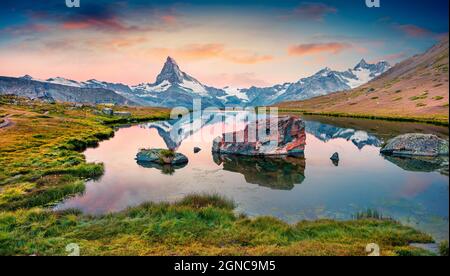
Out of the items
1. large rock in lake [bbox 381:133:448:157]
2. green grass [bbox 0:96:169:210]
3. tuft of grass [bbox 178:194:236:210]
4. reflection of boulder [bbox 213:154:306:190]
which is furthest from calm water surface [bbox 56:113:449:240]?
large rock in lake [bbox 381:133:448:157]

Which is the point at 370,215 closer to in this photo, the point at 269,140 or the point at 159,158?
the point at 159,158

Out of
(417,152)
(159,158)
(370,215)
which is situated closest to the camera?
(370,215)

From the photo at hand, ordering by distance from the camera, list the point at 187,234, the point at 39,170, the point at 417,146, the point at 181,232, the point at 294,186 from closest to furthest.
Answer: the point at 187,234 < the point at 181,232 < the point at 294,186 < the point at 39,170 < the point at 417,146

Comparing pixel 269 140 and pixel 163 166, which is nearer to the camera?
pixel 163 166

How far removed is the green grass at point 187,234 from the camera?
13.8 metres

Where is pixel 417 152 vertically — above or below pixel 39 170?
above

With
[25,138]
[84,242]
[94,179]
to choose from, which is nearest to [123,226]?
[84,242]

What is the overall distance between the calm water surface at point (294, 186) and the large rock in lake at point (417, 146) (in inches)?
102

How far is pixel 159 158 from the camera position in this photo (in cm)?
4109

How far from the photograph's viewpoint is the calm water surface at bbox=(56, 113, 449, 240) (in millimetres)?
21688

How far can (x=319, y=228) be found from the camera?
17484mm

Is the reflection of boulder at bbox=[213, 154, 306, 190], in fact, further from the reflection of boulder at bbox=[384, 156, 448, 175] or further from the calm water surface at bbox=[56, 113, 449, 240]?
the reflection of boulder at bbox=[384, 156, 448, 175]

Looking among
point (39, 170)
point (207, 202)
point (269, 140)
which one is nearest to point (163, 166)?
point (39, 170)

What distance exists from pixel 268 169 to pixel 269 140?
Result: 12402 millimetres
